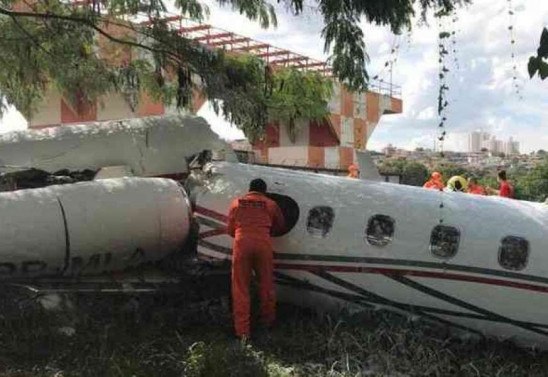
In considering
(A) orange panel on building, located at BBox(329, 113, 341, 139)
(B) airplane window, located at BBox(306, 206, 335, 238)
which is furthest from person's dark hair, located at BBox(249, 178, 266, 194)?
(A) orange panel on building, located at BBox(329, 113, 341, 139)

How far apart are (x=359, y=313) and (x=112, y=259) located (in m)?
3.13

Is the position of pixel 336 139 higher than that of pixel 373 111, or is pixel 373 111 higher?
pixel 373 111

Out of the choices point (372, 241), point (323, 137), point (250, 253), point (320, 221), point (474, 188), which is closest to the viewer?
point (250, 253)

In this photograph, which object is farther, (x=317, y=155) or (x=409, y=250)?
(x=317, y=155)

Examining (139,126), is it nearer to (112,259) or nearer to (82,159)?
(82,159)

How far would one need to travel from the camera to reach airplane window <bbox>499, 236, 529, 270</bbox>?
9234 millimetres

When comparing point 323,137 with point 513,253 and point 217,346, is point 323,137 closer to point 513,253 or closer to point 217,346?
point 513,253

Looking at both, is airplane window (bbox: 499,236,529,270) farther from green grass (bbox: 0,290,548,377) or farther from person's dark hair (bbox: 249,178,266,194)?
person's dark hair (bbox: 249,178,266,194)

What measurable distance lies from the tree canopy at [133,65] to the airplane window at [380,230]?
10.4ft

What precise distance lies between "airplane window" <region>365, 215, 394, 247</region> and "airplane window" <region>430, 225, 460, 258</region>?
52 centimetres

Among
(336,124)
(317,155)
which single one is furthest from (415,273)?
(317,155)

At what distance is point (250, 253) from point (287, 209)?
106 centimetres

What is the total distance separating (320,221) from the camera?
10164 mm

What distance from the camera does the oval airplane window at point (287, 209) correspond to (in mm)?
10242
